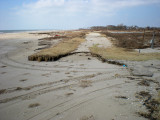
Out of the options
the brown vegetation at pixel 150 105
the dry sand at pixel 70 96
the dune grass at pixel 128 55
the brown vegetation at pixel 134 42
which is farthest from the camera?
the brown vegetation at pixel 134 42

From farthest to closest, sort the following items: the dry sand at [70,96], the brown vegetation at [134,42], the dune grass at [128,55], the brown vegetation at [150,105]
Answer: the brown vegetation at [134,42] → the dune grass at [128,55] → the dry sand at [70,96] → the brown vegetation at [150,105]

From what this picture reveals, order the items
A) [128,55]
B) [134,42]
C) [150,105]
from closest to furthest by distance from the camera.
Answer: [150,105], [128,55], [134,42]

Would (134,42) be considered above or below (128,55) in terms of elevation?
above

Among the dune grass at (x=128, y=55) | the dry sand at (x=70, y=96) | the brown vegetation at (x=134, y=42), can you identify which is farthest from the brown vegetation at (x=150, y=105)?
the brown vegetation at (x=134, y=42)

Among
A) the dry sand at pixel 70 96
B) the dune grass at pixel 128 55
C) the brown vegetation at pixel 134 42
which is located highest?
the brown vegetation at pixel 134 42

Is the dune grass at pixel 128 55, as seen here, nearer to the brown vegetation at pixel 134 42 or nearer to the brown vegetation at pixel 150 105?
the brown vegetation at pixel 134 42

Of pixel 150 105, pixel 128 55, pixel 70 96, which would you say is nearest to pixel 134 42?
pixel 128 55

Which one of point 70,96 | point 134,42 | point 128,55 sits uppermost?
point 134,42

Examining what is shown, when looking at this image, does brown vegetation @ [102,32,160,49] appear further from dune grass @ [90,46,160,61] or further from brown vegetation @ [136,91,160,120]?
brown vegetation @ [136,91,160,120]

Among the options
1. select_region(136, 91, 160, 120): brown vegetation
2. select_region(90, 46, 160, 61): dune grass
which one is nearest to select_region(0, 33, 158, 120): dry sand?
select_region(136, 91, 160, 120): brown vegetation

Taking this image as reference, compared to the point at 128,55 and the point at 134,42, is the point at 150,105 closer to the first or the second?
the point at 128,55

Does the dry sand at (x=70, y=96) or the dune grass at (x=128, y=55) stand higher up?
the dune grass at (x=128, y=55)

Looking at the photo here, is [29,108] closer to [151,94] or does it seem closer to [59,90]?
[59,90]

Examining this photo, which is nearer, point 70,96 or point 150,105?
point 150,105
